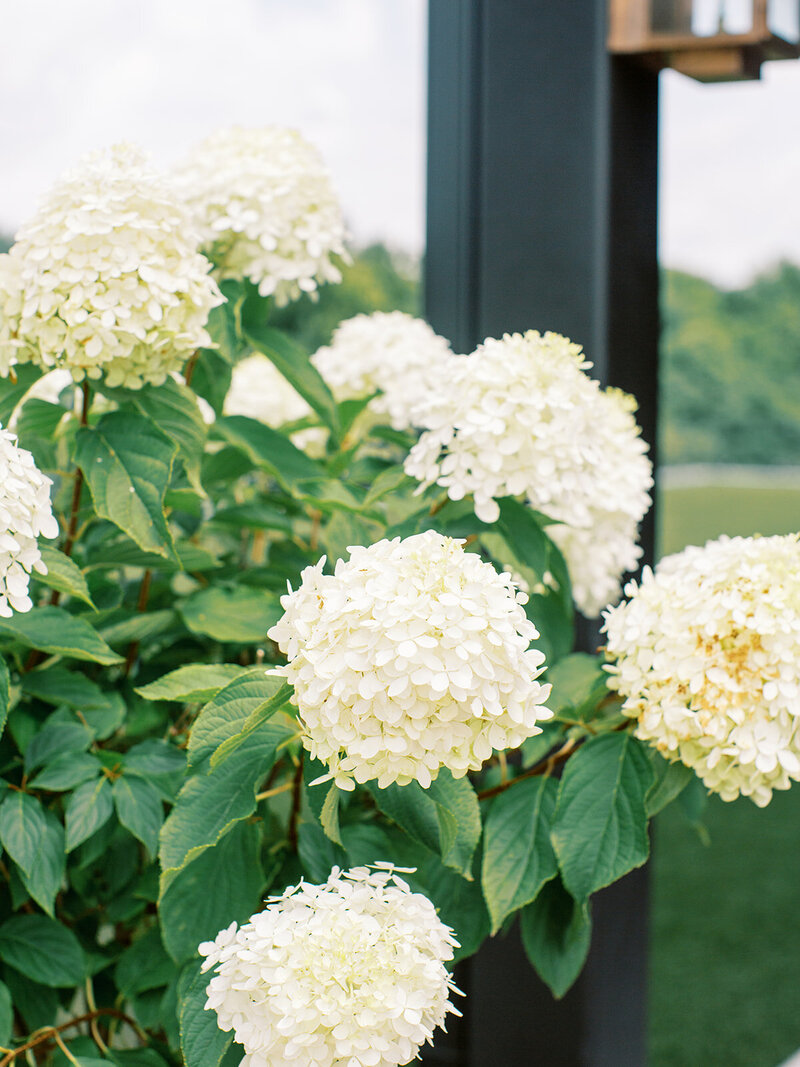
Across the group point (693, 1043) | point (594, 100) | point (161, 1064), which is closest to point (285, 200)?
point (594, 100)

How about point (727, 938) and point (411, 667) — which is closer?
point (411, 667)

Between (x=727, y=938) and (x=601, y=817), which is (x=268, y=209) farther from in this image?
(x=727, y=938)

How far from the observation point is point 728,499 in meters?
8.24

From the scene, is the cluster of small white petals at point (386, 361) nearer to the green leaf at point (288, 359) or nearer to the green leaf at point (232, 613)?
the green leaf at point (288, 359)

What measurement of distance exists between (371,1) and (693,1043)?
556 centimetres

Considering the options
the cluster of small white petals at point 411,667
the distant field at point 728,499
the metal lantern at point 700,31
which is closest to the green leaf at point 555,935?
the cluster of small white petals at point 411,667

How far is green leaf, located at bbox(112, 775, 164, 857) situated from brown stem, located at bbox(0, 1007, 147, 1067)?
0.51ft

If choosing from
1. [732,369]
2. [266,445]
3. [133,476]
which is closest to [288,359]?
[266,445]

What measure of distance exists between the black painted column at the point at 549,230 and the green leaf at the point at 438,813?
59 cm

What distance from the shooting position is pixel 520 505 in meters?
0.86

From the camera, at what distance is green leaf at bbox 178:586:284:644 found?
884 millimetres

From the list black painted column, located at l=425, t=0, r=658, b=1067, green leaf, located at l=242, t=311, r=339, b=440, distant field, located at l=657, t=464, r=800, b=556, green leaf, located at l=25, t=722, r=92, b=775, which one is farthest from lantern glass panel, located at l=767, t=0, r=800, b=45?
distant field, located at l=657, t=464, r=800, b=556

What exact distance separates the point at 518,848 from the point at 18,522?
16.5 inches

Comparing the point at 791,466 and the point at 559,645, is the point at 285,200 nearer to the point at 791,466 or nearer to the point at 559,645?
the point at 559,645
